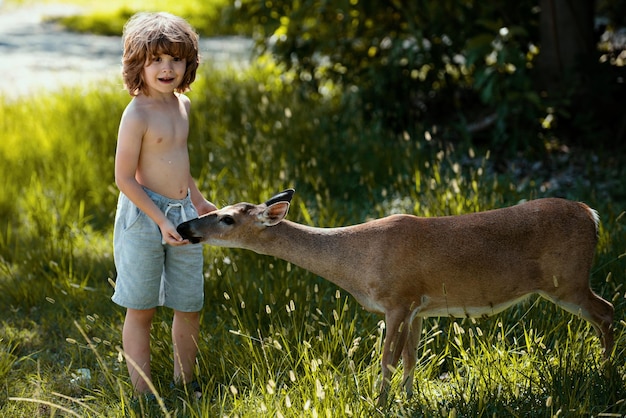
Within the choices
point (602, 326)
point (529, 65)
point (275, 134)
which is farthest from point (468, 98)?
point (602, 326)

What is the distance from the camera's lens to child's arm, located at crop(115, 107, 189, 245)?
13.1ft

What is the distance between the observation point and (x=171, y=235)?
3.97m

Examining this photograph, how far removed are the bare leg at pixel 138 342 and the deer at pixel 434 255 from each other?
669 mm

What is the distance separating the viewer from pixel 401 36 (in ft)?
26.4

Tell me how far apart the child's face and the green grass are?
43.4 inches

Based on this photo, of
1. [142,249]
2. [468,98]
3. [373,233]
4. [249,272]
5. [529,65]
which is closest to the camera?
[373,233]

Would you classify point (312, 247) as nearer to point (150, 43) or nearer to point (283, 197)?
point (283, 197)

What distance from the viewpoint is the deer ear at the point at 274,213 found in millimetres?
3729

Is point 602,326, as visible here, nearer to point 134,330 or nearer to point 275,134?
point 134,330

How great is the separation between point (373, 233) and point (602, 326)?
1.08 m

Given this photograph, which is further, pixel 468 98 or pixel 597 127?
pixel 468 98

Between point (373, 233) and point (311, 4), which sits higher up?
point (311, 4)

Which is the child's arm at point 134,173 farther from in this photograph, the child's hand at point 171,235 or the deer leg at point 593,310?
the deer leg at point 593,310

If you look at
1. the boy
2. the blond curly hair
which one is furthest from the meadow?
the blond curly hair
